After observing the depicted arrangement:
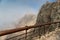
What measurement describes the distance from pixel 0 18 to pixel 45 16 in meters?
41.7

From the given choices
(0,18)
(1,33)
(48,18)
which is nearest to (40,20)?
(48,18)

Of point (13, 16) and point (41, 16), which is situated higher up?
point (41, 16)

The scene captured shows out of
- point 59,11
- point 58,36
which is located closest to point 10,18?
point 59,11

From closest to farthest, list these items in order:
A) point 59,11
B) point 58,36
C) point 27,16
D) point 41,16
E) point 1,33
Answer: point 1,33 → point 58,36 → point 59,11 → point 41,16 → point 27,16

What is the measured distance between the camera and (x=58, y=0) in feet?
51.0

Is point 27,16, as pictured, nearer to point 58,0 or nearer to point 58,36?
point 58,0

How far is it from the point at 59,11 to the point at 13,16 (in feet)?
132

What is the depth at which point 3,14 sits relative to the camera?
5531 centimetres

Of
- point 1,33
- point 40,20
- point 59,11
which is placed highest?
point 1,33

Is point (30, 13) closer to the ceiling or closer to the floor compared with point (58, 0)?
closer to the floor

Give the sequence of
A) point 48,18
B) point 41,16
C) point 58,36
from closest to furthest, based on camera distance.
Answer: point 58,36, point 48,18, point 41,16

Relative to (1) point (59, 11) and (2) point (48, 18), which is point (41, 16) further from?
(1) point (59, 11)

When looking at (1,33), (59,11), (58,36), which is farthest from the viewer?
(59,11)

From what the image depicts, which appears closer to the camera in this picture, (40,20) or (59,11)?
(59,11)
